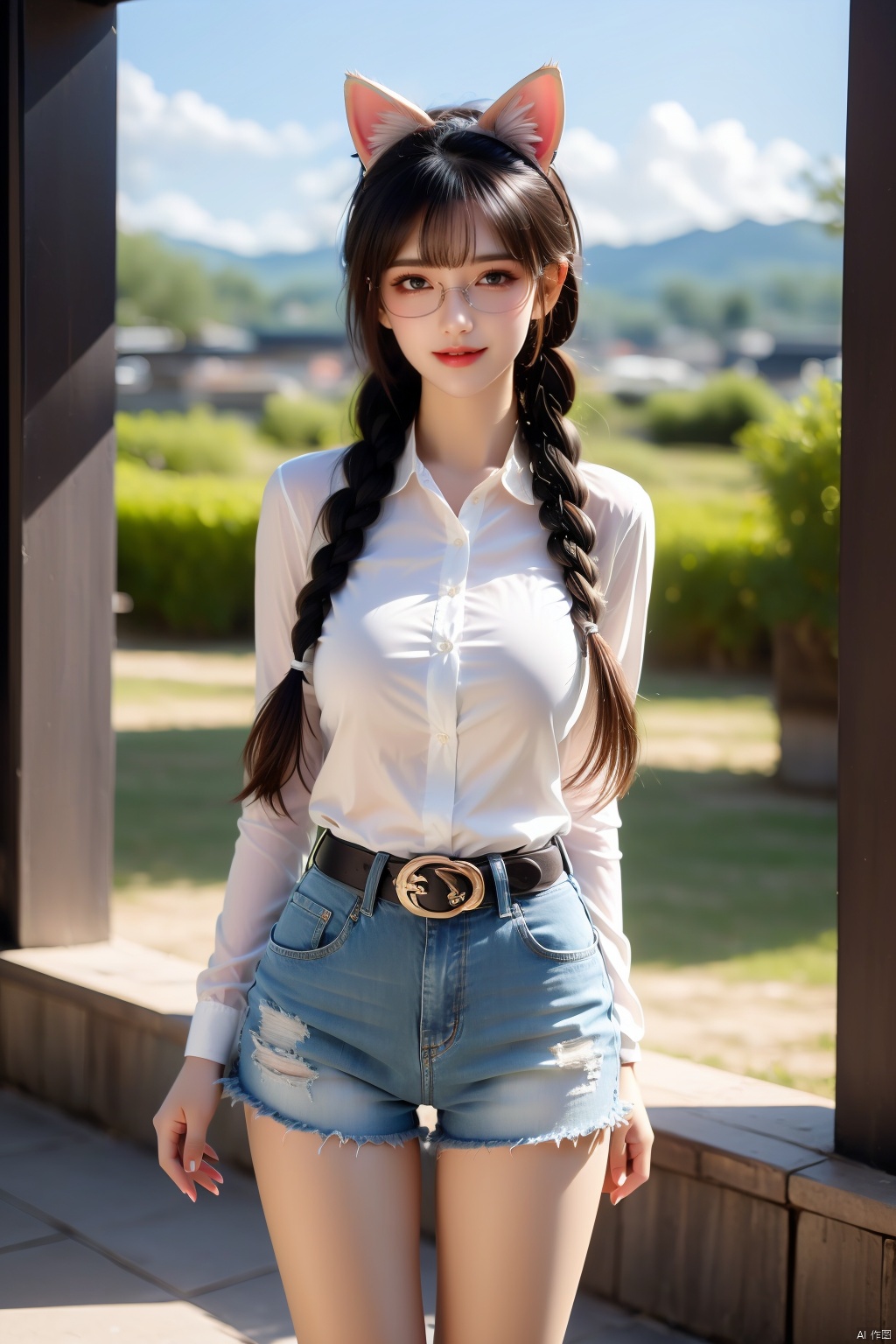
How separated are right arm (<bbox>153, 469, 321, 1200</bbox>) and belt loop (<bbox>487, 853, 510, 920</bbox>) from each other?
0.30m

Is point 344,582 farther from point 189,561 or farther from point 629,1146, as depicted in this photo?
point 189,561

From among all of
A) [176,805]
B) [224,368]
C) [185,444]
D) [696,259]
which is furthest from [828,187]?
[696,259]

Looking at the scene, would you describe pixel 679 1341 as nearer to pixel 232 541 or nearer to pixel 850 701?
pixel 850 701

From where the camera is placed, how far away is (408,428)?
1805 mm

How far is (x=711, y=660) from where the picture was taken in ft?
41.4

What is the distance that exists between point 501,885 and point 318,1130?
0.32 m

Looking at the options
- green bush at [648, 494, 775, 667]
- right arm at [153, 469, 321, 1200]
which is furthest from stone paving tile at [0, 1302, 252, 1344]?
green bush at [648, 494, 775, 667]

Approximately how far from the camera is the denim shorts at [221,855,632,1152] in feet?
5.04

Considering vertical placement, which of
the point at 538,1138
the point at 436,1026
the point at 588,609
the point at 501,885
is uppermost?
the point at 588,609

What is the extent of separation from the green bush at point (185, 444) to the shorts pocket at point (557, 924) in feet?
78.6

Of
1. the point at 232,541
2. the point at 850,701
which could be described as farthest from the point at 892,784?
the point at 232,541

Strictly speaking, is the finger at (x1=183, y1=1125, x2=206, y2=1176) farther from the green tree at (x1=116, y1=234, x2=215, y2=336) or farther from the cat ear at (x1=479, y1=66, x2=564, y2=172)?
the green tree at (x1=116, y1=234, x2=215, y2=336)

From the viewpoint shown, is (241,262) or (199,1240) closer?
(199,1240)

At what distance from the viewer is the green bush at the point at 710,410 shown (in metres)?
36.0
